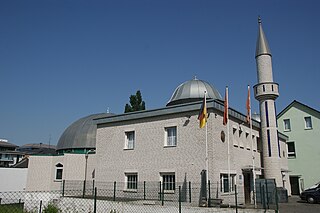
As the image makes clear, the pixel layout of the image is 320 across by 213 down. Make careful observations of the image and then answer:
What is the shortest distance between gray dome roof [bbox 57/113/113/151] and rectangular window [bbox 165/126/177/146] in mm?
13285

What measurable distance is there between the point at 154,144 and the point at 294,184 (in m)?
21.4

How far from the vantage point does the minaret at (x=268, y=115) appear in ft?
77.4

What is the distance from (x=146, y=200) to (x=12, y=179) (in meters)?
21.8

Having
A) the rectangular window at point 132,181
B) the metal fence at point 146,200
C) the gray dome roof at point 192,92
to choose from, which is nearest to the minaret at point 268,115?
the metal fence at point 146,200

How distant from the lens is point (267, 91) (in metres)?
23.9

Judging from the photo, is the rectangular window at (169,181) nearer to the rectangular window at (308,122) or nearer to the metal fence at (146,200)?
the metal fence at (146,200)

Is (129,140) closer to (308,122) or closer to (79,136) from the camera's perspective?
(79,136)

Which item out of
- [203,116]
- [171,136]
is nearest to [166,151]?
[171,136]

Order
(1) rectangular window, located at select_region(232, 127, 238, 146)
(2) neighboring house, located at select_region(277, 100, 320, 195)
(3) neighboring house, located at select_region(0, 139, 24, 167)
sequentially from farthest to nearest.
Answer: (3) neighboring house, located at select_region(0, 139, 24, 167)
(2) neighboring house, located at select_region(277, 100, 320, 195)
(1) rectangular window, located at select_region(232, 127, 238, 146)

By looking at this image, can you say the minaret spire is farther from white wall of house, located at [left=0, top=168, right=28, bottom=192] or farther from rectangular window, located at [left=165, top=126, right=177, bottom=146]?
white wall of house, located at [left=0, top=168, right=28, bottom=192]

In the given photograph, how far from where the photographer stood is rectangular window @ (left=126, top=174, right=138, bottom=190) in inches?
874

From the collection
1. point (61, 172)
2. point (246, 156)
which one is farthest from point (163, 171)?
point (61, 172)

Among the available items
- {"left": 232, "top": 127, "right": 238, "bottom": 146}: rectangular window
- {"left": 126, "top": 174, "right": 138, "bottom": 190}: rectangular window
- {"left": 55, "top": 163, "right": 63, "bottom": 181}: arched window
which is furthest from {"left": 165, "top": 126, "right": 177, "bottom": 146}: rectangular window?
{"left": 55, "top": 163, "right": 63, "bottom": 181}: arched window

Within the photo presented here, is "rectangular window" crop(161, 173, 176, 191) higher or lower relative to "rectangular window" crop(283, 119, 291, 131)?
lower
